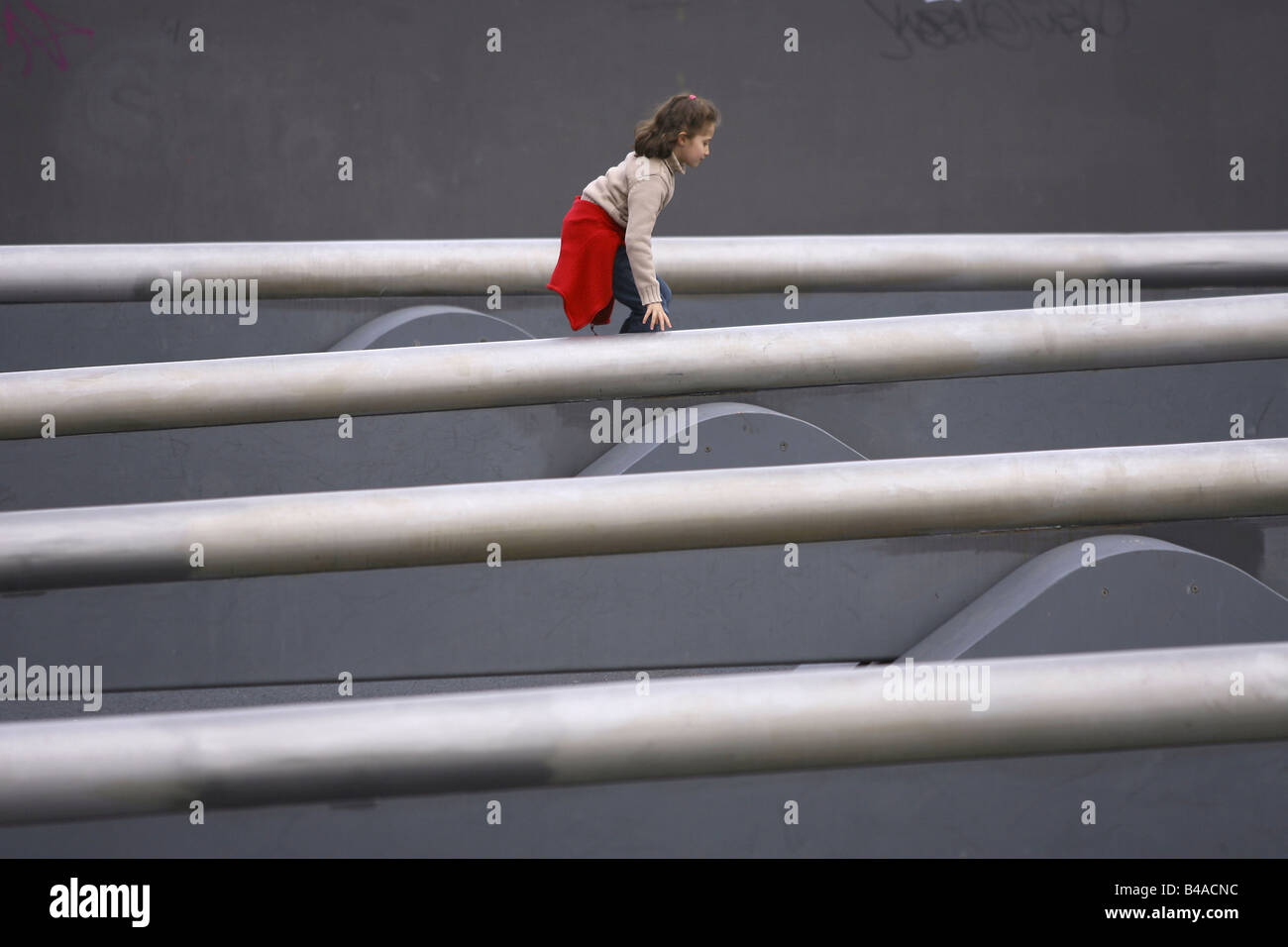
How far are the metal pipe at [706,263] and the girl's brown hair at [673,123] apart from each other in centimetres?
96

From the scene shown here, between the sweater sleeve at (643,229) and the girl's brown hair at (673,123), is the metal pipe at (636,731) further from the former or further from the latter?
the girl's brown hair at (673,123)

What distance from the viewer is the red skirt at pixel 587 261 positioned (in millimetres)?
2703

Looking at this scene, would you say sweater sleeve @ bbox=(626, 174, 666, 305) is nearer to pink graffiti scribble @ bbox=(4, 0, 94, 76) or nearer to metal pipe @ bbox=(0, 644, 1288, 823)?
metal pipe @ bbox=(0, 644, 1288, 823)

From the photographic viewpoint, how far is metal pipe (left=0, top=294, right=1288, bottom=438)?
2.37m

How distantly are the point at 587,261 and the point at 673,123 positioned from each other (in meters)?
0.38

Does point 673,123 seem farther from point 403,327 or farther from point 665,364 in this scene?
point 403,327

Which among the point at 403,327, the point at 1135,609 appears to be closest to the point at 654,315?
the point at 403,327

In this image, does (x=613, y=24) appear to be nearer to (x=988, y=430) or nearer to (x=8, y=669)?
(x=988, y=430)

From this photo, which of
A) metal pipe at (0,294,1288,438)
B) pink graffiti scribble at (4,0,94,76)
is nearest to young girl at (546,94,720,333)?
metal pipe at (0,294,1288,438)

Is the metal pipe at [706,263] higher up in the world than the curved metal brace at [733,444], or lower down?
higher up

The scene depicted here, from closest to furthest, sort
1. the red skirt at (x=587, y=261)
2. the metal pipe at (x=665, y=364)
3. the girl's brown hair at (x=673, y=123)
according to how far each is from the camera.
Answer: the metal pipe at (x=665, y=364) → the girl's brown hair at (x=673, y=123) → the red skirt at (x=587, y=261)

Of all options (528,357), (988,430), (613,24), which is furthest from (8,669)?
(613,24)

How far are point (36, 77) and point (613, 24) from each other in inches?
92.3

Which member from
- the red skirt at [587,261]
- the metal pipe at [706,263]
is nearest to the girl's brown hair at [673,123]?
the red skirt at [587,261]
